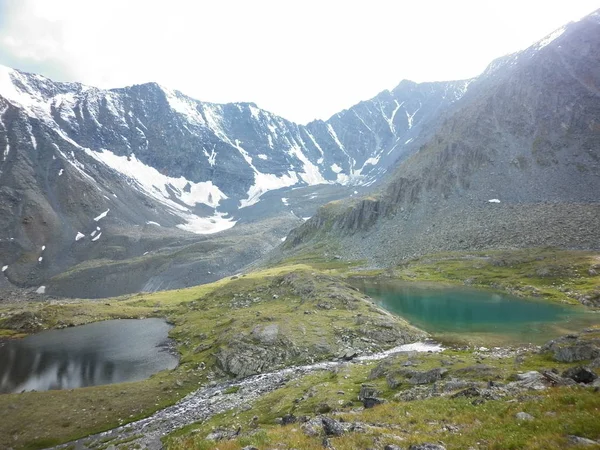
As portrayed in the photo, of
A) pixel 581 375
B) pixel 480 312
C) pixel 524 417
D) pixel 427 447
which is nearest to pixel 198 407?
pixel 427 447

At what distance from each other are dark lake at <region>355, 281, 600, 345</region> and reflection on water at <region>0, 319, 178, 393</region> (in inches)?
2125

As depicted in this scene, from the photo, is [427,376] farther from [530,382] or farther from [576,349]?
[576,349]

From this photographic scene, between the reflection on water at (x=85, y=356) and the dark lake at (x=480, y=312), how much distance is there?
54.0 meters

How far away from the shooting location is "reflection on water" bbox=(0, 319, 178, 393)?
202 ft

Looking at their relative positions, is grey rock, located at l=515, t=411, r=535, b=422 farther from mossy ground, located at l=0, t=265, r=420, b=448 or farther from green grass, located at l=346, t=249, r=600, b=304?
green grass, located at l=346, t=249, r=600, b=304

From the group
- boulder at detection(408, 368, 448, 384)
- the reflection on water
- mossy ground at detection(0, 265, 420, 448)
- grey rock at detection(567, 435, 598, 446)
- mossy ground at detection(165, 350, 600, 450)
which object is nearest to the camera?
grey rock at detection(567, 435, 598, 446)

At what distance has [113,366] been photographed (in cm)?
6688

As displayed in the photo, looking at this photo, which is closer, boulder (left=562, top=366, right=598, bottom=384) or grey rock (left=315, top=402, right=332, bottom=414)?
boulder (left=562, top=366, right=598, bottom=384)

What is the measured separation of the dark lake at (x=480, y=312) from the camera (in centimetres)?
6334

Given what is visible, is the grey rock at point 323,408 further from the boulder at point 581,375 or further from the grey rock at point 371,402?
the boulder at point 581,375

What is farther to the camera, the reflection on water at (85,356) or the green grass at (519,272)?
the green grass at (519,272)

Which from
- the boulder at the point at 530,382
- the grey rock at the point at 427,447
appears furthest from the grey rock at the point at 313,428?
the boulder at the point at 530,382

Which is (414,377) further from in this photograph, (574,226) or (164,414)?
(574,226)

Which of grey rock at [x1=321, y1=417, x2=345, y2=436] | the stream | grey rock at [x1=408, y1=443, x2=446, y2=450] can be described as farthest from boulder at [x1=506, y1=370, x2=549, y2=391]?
the stream
